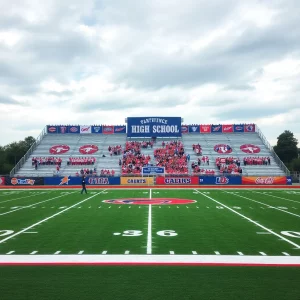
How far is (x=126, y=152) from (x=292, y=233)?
4697cm

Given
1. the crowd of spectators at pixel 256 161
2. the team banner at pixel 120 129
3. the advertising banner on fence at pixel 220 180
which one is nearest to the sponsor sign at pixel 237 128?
the crowd of spectators at pixel 256 161

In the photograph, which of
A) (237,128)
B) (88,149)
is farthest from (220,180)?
(88,149)

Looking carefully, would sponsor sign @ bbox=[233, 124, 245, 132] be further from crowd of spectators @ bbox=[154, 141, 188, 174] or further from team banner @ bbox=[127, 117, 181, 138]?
crowd of spectators @ bbox=[154, 141, 188, 174]

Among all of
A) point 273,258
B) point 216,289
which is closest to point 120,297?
point 216,289

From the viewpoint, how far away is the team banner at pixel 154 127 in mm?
63656

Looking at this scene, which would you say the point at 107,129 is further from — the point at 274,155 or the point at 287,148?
the point at 287,148

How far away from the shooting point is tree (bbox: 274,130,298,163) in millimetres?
104062

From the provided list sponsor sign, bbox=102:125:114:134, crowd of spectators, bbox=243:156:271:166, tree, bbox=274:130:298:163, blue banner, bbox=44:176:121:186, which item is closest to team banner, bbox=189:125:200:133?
crowd of spectators, bbox=243:156:271:166

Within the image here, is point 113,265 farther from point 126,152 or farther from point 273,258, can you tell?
point 126,152

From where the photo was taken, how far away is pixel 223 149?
60.7 metres

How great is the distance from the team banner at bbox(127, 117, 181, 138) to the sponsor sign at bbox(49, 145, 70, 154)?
34.6 ft

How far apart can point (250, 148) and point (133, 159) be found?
62.6 ft

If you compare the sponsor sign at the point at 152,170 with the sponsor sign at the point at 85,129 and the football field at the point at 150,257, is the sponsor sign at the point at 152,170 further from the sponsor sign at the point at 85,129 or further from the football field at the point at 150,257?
the football field at the point at 150,257

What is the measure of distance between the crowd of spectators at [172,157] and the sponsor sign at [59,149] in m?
14.7
